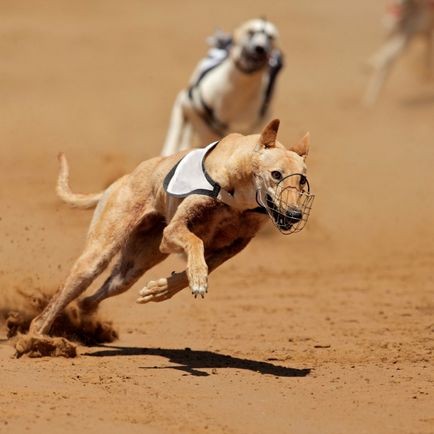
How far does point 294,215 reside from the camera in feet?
19.7

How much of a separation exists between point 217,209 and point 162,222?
69 centimetres

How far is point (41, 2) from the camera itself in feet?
72.1

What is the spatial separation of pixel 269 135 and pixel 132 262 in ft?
4.60

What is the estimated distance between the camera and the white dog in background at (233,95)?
11.5m

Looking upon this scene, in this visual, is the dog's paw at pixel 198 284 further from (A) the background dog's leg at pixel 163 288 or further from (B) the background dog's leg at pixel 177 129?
(B) the background dog's leg at pixel 177 129

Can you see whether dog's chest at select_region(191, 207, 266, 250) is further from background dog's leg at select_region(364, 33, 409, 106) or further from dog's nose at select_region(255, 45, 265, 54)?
background dog's leg at select_region(364, 33, 409, 106)

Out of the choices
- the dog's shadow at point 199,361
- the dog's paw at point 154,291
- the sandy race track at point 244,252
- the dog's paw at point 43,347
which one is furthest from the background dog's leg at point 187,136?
the dog's paw at point 154,291

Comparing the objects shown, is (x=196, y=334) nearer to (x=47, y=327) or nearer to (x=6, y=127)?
(x=47, y=327)

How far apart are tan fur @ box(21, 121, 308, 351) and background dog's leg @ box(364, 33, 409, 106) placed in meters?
10.5

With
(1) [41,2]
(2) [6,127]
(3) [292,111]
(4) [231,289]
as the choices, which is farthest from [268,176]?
(1) [41,2]

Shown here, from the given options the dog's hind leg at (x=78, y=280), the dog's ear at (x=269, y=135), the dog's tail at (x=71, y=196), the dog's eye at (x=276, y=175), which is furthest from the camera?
the dog's tail at (x=71, y=196)

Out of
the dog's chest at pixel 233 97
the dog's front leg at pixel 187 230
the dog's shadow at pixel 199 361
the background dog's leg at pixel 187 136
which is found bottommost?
the dog's shadow at pixel 199 361

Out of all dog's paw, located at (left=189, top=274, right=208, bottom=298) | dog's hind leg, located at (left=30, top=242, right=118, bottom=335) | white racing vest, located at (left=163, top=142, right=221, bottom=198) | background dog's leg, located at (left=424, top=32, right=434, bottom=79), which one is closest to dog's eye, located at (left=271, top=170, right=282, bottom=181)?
white racing vest, located at (left=163, top=142, right=221, bottom=198)

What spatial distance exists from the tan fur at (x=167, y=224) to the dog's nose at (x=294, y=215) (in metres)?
0.26
